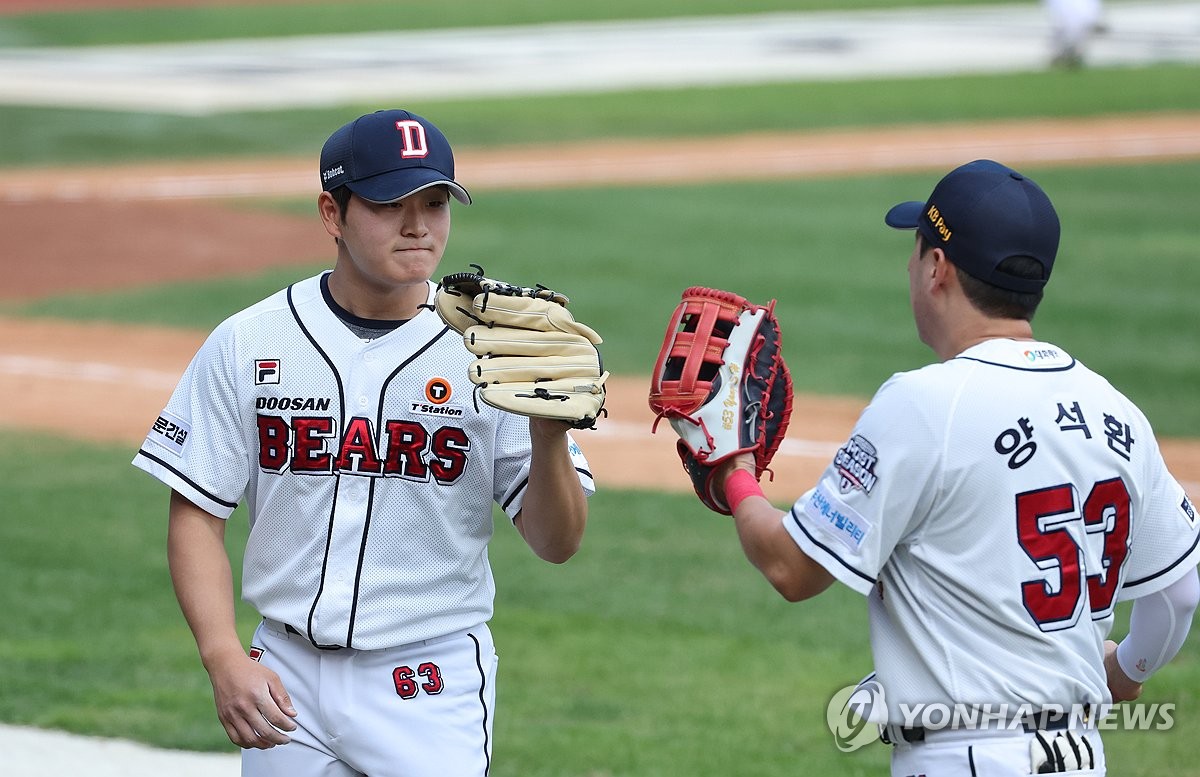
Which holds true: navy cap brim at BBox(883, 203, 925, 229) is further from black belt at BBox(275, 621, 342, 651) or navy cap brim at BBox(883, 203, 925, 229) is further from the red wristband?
black belt at BBox(275, 621, 342, 651)

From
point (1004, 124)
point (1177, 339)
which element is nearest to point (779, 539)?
point (1177, 339)

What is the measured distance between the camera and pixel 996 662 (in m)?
3.03

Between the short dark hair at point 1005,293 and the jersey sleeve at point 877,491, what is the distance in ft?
0.76

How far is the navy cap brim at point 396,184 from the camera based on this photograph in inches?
133

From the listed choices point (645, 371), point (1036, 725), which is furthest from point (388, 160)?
point (645, 371)

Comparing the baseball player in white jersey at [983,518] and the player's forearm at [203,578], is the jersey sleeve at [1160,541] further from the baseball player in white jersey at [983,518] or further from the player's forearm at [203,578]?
the player's forearm at [203,578]

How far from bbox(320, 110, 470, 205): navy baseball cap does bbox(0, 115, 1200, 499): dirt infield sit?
6147 millimetres

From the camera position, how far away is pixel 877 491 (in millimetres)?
3004

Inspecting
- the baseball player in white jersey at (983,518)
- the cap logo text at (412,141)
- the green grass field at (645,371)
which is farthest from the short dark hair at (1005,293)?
the green grass field at (645,371)

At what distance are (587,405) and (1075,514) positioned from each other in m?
0.95

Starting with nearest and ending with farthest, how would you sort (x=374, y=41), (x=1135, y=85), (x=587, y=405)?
(x=587, y=405) → (x=1135, y=85) → (x=374, y=41)

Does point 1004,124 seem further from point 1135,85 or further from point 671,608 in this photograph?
point 671,608

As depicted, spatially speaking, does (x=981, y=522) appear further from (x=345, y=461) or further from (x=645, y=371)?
(x=645, y=371)

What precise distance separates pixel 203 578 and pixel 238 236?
47.7 feet
